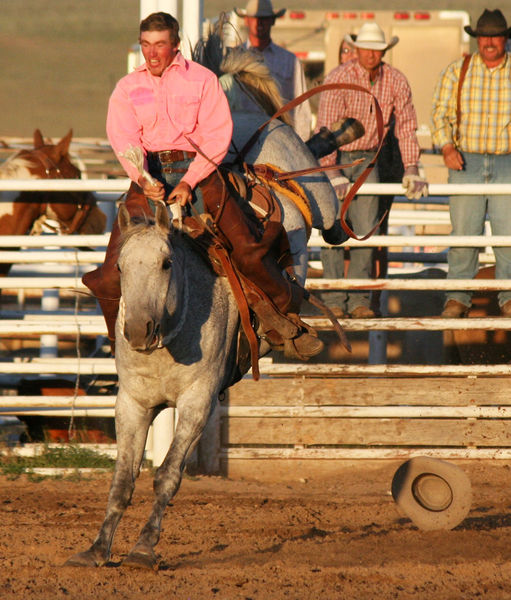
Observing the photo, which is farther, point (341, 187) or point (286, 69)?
point (286, 69)

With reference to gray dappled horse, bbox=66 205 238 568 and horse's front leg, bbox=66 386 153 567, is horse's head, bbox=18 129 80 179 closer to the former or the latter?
gray dappled horse, bbox=66 205 238 568

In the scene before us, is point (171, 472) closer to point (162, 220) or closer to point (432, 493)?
point (162, 220)

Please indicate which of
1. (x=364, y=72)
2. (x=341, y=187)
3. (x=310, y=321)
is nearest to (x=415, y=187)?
(x=341, y=187)

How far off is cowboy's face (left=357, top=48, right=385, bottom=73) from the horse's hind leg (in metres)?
4.03

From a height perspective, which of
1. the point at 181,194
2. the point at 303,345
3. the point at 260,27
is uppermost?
the point at 260,27

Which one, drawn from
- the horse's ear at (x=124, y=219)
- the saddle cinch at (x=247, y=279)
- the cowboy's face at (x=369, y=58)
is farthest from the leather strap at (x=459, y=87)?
the horse's ear at (x=124, y=219)

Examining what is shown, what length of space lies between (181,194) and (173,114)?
18.6 inches

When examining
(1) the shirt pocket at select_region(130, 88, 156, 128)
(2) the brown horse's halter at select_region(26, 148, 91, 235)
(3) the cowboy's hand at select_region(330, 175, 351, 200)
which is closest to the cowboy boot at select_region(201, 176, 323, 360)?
(1) the shirt pocket at select_region(130, 88, 156, 128)

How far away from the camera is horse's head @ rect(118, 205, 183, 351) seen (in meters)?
4.41

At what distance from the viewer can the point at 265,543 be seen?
5566 mm

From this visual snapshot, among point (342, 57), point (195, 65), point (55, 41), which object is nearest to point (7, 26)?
point (55, 41)

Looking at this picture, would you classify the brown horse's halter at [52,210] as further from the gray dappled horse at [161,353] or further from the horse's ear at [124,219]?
the horse's ear at [124,219]

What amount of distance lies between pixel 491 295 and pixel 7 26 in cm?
4753

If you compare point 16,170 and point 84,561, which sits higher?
point 16,170
